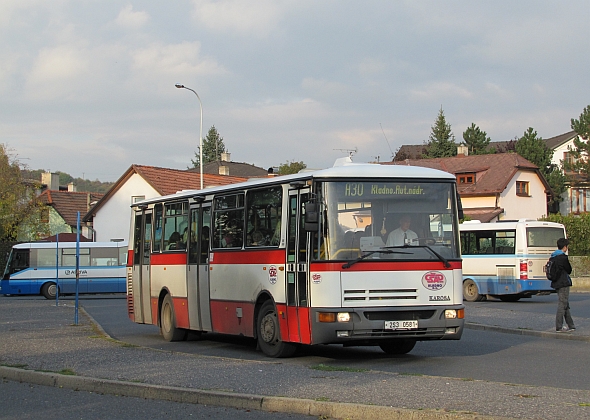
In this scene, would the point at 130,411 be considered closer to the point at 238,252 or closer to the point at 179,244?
the point at 238,252

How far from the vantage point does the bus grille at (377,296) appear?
13.0 m

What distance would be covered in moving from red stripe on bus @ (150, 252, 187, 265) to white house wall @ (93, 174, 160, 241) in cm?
4400

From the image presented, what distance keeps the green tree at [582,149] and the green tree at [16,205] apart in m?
45.8

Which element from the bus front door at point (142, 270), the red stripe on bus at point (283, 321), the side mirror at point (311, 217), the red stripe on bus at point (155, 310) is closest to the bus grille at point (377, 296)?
the side mirror at point (311, 217)

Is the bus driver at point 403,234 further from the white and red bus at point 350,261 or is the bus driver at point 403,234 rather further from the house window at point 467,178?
the house window at point 467,178

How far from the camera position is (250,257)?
1513 centimetres

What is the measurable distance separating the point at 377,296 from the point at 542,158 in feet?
226

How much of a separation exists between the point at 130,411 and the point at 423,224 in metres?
5.80

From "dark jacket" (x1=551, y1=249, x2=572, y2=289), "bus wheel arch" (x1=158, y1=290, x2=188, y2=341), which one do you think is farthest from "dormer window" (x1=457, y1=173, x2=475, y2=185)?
"bus wheel arch" (x1=158, y1=290, x2=188, y2=341)

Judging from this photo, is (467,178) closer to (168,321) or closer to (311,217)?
(168,321)

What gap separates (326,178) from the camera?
13.3 m

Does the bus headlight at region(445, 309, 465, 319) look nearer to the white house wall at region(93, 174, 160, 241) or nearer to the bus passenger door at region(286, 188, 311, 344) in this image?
the bus passenger door at region(286, 188, 311, 344)

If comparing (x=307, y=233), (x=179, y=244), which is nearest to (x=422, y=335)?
(x=307, y=233)

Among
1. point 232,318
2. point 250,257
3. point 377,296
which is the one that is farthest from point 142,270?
point 377,296
